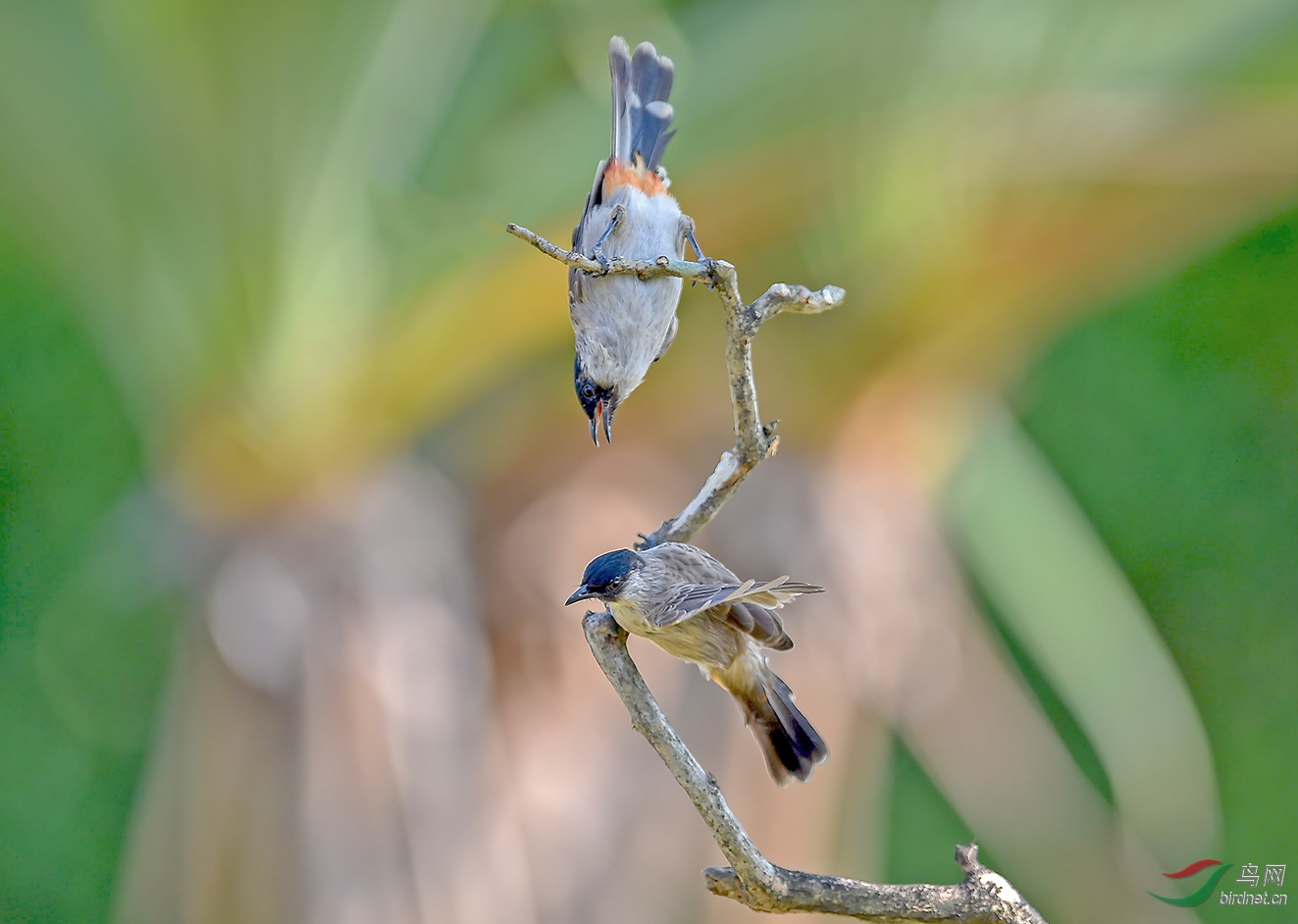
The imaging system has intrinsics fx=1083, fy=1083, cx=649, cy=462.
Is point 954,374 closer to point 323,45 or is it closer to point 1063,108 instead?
point 1063,108

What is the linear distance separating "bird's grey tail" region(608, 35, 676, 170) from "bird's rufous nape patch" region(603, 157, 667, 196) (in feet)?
0.06

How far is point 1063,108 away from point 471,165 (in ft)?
5.51

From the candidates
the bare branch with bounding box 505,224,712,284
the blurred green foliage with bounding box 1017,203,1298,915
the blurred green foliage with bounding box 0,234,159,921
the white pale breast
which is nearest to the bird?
the white pale breast

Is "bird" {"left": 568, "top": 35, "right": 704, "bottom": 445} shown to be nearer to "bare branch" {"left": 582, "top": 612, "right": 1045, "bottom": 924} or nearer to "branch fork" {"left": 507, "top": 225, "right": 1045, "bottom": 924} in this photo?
"branch fork" {"left": 507, "top": 225, "right": 1045, "bottom": 924}

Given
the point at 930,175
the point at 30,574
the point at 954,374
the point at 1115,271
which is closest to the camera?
the point at 930,175

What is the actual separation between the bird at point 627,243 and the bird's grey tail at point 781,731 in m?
0.51

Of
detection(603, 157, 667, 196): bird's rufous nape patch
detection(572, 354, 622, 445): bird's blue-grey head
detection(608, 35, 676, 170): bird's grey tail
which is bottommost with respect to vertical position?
detection(572, 354, 622, 445): bird's blue-grey head

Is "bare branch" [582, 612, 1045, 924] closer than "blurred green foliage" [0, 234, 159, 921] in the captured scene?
Yes

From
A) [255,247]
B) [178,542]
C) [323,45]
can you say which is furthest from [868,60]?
[178,542]

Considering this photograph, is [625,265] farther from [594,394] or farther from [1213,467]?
[1213,467]

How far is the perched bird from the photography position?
1114mm

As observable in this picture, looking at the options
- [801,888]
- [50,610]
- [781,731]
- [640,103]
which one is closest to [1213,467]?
[640,103]

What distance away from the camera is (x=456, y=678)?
312 centimetres

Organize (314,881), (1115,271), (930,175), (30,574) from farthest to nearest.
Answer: (30,574) → (1115,271) → (930,175) → (314,881)
